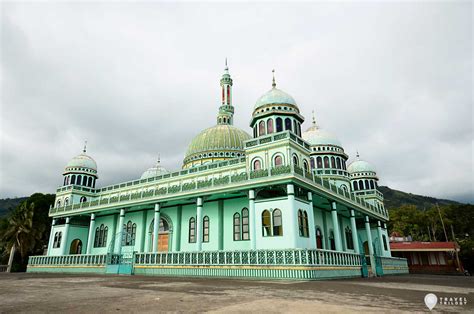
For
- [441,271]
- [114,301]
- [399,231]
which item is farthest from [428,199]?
[114,301]

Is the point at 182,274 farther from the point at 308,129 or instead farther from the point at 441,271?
the point at 441,271

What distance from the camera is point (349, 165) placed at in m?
40.9

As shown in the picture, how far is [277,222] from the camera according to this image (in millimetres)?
20188

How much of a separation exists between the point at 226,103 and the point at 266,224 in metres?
29.4

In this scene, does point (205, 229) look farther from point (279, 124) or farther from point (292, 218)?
point (279, 124)

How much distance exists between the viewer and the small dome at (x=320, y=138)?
116ft

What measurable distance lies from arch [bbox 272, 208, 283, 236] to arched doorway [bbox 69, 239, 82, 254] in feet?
91.2

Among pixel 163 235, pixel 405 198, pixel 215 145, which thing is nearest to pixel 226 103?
pixel 215 145

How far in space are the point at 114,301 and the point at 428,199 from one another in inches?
8930

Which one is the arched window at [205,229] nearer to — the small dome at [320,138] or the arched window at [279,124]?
the arched window at [279,124]

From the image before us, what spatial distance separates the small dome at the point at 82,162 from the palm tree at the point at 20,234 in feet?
24.9

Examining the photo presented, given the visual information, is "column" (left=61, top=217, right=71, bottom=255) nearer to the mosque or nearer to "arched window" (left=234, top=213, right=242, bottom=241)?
the mosque

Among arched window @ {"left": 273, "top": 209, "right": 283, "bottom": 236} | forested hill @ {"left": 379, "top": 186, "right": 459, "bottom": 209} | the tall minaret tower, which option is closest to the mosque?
arched window @ {"left": 273, "top": 209, "right": 283, "bottom": 236}

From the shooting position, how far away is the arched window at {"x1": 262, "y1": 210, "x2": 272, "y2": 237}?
20.4 meters
